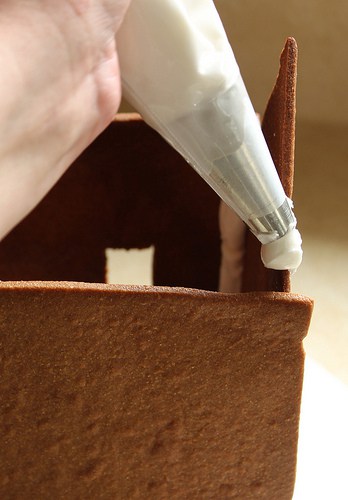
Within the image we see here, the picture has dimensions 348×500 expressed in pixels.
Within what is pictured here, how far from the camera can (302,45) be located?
3.80 ft

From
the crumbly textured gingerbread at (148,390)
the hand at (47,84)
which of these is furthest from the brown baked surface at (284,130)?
the hand at (47,84)

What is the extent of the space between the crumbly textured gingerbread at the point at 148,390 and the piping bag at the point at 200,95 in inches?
3.1

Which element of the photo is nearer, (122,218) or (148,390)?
(148,390)

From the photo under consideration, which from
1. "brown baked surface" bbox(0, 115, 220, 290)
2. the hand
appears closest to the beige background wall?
"brown baked surface" bbox(0, 115, 220, 290)

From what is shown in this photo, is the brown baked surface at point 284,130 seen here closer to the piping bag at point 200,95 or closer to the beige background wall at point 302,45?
the piping bag at point 200,95

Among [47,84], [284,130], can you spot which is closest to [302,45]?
[284,130]

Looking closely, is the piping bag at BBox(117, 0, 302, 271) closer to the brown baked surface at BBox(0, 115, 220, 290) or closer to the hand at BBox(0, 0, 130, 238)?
the hand at BBox(0, 0, 130, 238)

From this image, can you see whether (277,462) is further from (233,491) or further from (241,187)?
(241,187)

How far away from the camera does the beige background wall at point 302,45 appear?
1127 mm

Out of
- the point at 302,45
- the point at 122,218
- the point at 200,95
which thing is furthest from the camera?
the point at 302,45

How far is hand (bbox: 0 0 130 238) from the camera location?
485 millimetres

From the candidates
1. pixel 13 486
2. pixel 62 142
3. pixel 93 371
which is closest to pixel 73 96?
pixel 62 142

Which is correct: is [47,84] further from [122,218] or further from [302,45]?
[302,45]

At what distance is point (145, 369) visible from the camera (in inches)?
21.7
